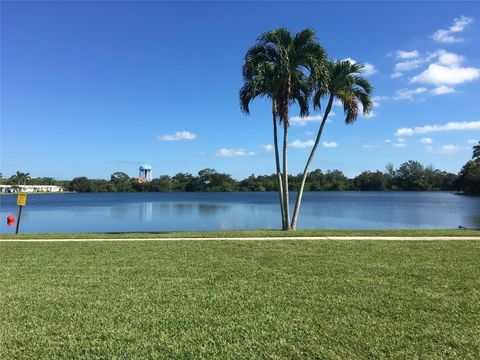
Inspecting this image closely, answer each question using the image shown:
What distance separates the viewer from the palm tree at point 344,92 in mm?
17344

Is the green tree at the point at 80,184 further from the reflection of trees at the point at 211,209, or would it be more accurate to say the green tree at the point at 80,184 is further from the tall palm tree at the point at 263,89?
the tall palm tree at the point at 263,89

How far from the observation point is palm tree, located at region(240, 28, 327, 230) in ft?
53.7

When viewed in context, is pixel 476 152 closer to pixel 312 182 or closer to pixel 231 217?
pixel 312 182

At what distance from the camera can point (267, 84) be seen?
16.9 metres

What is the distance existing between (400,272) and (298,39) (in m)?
11.2

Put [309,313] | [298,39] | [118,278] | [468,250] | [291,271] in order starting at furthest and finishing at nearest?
[298,39], [468,250], [291,271], [118,278], [309,313]

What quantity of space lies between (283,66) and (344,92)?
3.33 m

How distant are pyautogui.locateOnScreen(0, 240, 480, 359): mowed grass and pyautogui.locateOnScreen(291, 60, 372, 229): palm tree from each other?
879 cm

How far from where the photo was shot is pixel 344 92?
707 inches

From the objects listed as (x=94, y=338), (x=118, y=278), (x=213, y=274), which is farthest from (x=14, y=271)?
(x=94, y=338)

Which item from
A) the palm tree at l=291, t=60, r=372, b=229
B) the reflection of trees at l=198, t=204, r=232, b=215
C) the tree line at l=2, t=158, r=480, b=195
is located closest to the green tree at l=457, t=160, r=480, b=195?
the tree line at l=2, t=158, r=480, b=195

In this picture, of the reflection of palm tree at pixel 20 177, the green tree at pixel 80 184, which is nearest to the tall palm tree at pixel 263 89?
the green tree at pixel 80 184

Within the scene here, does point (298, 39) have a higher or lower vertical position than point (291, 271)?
higher

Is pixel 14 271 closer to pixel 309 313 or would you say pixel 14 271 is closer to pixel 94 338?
pixel 94 338
